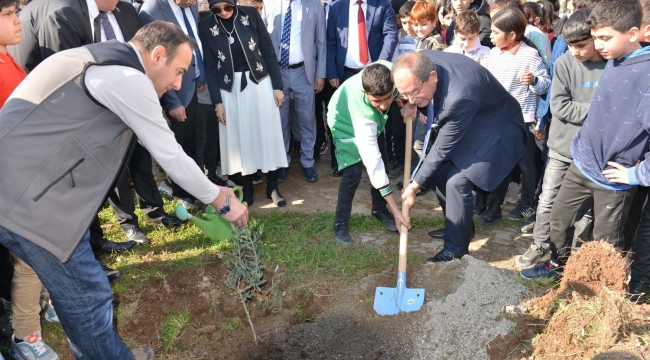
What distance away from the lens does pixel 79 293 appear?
2.68 metres

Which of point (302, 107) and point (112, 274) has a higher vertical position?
point (302, 107)

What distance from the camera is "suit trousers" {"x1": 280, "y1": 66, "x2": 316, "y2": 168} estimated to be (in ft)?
18.8

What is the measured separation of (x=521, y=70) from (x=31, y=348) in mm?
4298

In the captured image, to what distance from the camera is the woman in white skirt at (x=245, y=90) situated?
5055 millimetres

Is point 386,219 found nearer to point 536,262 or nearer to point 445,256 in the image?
point 445,256

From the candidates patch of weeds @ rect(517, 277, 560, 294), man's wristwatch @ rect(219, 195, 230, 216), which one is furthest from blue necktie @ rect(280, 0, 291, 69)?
patch of weeds @ rect(517, 277, 560, 294)

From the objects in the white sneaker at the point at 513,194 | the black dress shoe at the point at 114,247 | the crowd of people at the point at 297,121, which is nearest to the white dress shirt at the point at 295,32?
the crowd of people at the point at 297,121

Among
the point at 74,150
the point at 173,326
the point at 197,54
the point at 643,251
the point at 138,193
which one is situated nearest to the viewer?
the point at 74,150

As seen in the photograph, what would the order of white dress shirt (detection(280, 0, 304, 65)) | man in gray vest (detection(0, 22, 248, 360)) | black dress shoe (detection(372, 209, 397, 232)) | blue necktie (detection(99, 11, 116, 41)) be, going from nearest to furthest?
man in gray vest (detection(0, 22, 248, 360)) < blue necktie (detection(99, 11, 116, 41)) < black dress shoe (detection(372, 209, 397, 232)) < white dress shirt (detection(280, 0, 304, 65))

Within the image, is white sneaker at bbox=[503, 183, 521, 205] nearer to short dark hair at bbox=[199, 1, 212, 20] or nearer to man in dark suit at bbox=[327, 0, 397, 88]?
man in dark suit at bbox=[327, 0, 397, 88]

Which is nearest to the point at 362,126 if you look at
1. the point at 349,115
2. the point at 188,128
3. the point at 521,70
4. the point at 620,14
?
the point at 349,115

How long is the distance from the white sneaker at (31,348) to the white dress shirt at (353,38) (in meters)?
3.98

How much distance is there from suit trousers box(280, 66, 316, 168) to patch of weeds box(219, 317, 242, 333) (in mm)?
2536

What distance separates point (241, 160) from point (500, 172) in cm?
260
